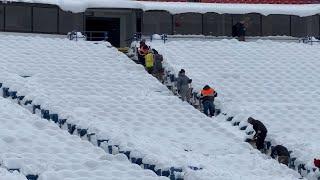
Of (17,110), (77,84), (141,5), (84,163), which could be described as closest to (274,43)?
(141,5)

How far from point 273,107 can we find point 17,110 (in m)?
8.73

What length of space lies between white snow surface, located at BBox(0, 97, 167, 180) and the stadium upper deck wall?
14286 mm

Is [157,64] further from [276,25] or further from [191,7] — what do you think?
[276,25]

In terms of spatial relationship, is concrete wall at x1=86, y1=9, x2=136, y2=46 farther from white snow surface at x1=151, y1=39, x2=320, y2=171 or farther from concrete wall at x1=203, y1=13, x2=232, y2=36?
white snow surface at x1=151, y1=39, x2=320, y2=171

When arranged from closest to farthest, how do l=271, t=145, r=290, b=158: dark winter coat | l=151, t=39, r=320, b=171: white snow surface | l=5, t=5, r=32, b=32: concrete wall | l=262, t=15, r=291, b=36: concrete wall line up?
l=271, t=145, r=290, b=158: dark winter coat
l=151, t=39, r=320, b=171: white snow surface
l=5, t=5, r=32, b=32: concrete wall
l=262, t=15, r=291, b=36: concrete wall

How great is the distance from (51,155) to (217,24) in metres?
22.1

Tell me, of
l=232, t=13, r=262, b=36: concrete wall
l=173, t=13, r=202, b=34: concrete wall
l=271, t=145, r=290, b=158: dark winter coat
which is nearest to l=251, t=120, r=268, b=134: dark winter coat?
l=271, t=145, r=290, b=158: dark winter coat

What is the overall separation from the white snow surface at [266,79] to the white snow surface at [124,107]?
144 centimetres

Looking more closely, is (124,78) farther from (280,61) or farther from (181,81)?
(280,61)

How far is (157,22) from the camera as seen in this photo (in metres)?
37.1

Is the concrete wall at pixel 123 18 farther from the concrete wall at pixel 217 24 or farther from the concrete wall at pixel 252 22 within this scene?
the concrete wall at pixel 252 22

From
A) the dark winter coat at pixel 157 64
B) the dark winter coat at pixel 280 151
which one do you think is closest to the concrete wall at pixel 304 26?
the dark winter coat at pixel 157 64

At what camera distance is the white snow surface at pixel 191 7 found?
34.6 meters

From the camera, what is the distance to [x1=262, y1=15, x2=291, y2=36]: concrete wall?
38.6 m
